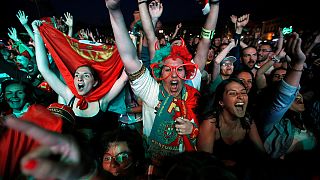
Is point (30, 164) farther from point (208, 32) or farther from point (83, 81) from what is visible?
point (208, 32)

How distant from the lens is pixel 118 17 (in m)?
2.13

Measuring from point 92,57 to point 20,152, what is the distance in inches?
106

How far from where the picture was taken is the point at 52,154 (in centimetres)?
93

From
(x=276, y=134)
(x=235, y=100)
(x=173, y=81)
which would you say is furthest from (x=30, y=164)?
(x=276, y=134)

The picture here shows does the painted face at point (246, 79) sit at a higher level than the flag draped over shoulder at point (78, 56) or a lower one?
lower

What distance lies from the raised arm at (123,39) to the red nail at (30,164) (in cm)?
149

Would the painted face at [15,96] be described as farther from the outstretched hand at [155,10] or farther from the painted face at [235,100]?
the painted face at [235,100]

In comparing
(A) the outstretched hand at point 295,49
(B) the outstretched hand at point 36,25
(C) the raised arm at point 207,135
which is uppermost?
(B) the outstretched hand at point 36,25

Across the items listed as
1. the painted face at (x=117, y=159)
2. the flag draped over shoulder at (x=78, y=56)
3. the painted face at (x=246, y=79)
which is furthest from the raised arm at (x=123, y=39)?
the painted face at (x=246, y=79)

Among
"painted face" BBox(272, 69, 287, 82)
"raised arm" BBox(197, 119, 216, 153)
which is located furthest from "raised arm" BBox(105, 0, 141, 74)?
"painted face" BBox(272, 69, 287, 82)

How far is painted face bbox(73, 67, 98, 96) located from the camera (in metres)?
3.17

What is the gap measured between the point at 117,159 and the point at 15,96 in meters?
1.90

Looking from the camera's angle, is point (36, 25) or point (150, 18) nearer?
point (150, 18)

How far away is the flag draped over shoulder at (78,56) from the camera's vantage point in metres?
3.62
